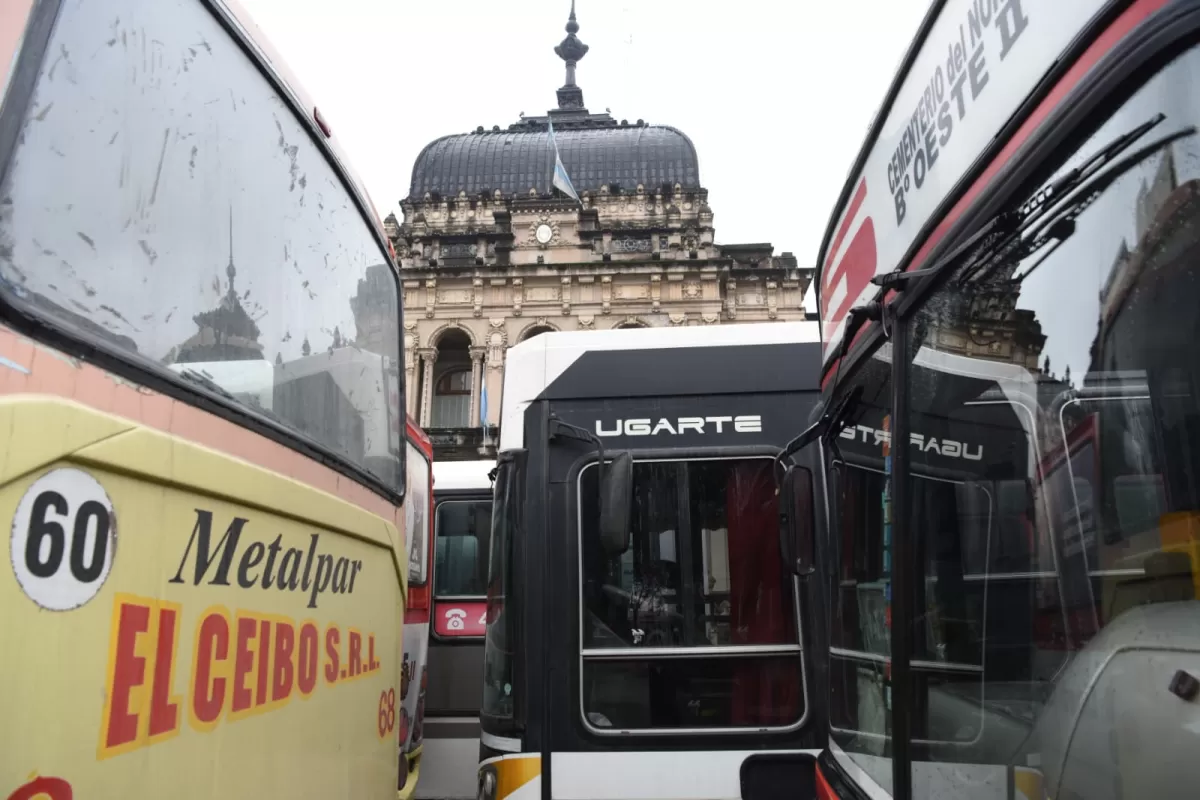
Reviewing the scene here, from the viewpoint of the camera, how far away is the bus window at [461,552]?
290 inches

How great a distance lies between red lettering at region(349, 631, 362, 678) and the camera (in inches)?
107

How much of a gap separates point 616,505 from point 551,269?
2403 centimetres

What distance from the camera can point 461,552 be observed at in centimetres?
741

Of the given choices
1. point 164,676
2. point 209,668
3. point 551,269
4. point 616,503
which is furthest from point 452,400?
point 164,676

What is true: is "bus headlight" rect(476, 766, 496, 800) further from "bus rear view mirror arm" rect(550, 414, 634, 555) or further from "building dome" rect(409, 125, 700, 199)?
"building dome" rect(409, 125, 700, 199)

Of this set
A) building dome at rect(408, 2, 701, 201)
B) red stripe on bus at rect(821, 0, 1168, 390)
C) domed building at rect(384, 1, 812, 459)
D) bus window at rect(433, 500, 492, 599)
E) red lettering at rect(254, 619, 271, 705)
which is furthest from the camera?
building dome at rect(408, 2, 701, 201)

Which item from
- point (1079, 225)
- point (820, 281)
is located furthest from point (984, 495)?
point (820, 281)

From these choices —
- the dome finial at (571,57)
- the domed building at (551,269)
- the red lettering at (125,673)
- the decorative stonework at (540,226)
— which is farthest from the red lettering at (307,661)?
the dome finial at (571,57)

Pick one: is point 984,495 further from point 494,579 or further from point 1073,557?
point 494,579

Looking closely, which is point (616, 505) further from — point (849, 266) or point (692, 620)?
point (849, 266)

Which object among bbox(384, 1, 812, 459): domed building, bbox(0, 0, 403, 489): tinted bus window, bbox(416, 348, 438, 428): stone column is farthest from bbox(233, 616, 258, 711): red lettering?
bbox(416, 348, 438, 428): stone column

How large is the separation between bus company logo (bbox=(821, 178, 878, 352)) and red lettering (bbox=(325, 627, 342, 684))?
1.73 meters

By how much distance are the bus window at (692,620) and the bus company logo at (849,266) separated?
0.95m

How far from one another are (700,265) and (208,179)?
82.2 ft
